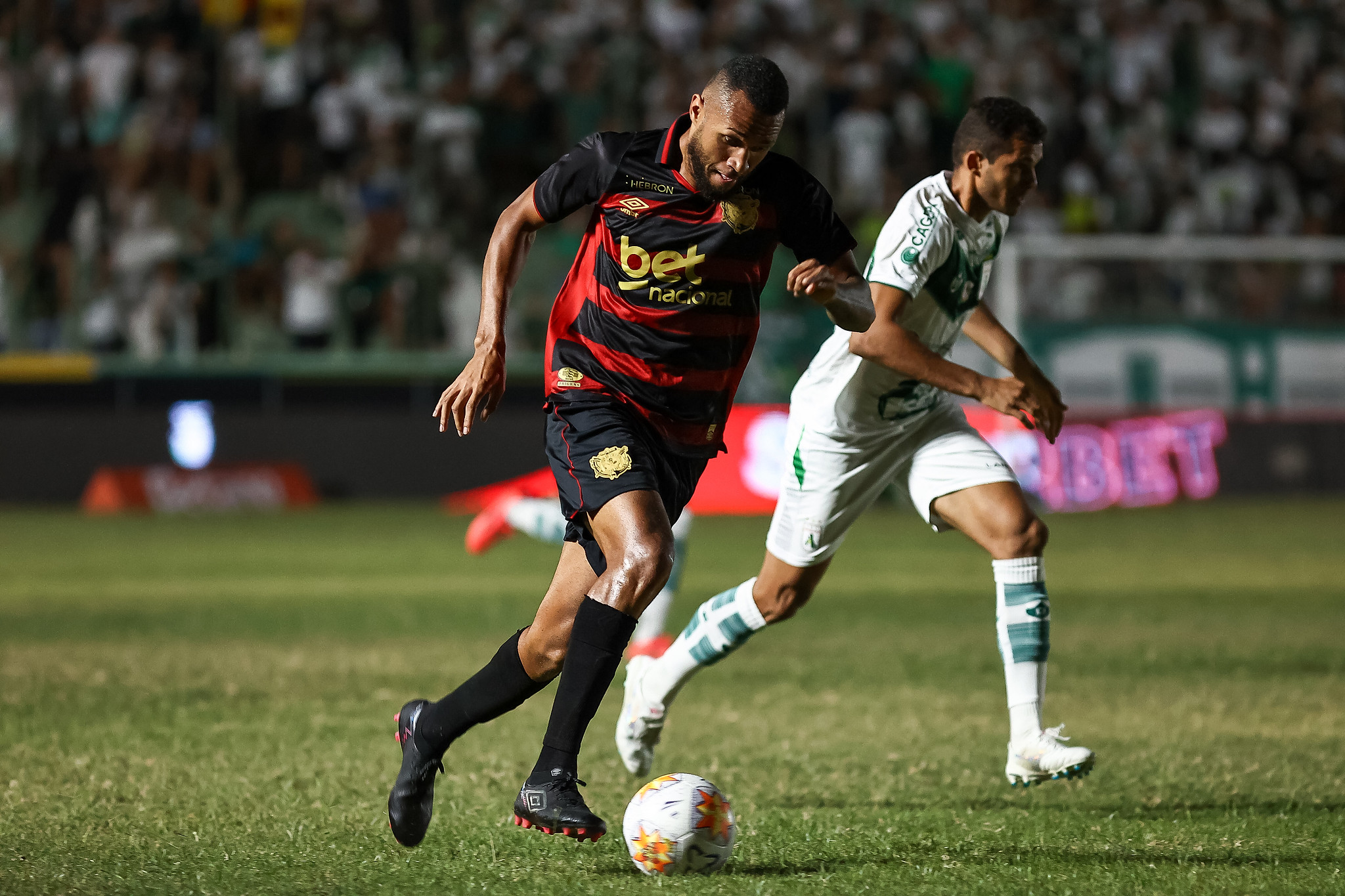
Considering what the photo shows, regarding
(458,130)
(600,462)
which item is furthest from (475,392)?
(458,130)

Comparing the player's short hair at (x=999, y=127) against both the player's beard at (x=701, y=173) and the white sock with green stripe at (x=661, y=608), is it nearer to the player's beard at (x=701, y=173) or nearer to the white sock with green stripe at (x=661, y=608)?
the player's beard at (x=701, y=173)

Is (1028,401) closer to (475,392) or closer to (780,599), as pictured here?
(780,599)

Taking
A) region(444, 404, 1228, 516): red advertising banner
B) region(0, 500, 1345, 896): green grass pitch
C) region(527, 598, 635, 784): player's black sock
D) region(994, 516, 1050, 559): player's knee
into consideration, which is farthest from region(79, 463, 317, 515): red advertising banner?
region(527, 598, 635, 784): player's black sock

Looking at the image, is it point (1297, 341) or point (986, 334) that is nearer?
point (986, 334)

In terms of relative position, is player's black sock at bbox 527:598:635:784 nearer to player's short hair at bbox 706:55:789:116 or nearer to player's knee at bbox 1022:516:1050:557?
player's short hair at bbox 706:55:789:116

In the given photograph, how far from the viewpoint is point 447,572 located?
13.0 m

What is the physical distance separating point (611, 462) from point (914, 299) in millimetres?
1513

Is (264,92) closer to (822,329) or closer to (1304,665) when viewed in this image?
(822,329)

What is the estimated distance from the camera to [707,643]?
18.6 ft

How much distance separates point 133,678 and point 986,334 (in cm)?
459

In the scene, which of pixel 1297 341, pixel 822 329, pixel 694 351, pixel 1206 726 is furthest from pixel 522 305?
pixel 694 351

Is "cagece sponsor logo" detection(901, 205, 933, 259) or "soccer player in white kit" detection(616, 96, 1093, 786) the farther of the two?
"cagece sponsor logo" detection(901, 205, 933, 259)

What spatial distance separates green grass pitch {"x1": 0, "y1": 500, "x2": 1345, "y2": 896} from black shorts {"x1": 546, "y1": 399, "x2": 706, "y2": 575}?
930 mm

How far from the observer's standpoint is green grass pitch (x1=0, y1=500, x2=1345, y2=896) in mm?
4293
